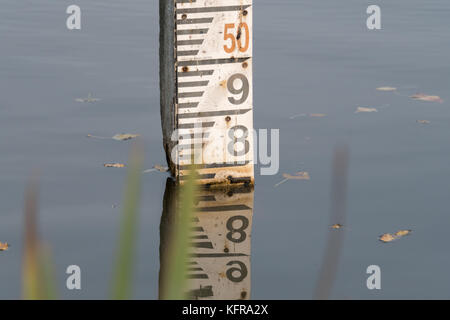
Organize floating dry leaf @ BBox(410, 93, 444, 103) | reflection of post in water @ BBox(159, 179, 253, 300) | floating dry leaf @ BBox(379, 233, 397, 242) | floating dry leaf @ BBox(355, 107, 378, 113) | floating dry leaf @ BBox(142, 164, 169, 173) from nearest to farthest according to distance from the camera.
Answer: reflection of post in water @ BBox(159, 179, 253, 300)
floating dry leaf @ BBox(379, 233, 397, 242)
floating dry leaf @ BBox(142, 164, 169, 173)
floating dry leaf @ BBox(355, 107, 378, 113)
floating dry leaf @ BBox(410, 93, 444, 103)

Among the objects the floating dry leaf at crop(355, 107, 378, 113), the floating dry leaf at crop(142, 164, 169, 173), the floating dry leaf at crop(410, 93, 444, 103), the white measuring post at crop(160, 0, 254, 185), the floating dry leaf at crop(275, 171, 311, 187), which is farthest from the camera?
the floating dry leaf at crop(410, 93, 444, 103)

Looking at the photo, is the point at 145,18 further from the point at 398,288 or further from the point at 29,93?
the point at 398,288

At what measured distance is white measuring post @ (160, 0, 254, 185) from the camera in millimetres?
5008

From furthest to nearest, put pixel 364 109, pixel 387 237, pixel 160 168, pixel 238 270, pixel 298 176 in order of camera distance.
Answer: pixel 364 109, pixel 160 168, pixel 298 176, pixel 387 237, pixel 238 270

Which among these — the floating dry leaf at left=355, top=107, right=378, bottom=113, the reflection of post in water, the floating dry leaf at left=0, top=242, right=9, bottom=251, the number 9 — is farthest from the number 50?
the floating dry leaf at left=355, top=107, right=378, bottom=113

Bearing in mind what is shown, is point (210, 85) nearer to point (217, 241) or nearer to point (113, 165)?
point (113, 165)

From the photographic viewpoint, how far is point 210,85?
201 inches

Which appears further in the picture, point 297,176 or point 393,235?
point 297,176

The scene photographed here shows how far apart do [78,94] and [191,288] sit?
3.94m

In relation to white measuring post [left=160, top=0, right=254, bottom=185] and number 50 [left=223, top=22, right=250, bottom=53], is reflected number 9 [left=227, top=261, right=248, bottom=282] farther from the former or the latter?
number 50 [left=223, top=22, right=250, bottom=53]

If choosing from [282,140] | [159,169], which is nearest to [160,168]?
[159,169]

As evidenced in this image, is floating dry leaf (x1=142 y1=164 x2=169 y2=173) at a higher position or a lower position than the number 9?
lower

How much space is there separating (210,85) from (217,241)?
3.85 feet

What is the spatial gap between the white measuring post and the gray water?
280 mm
